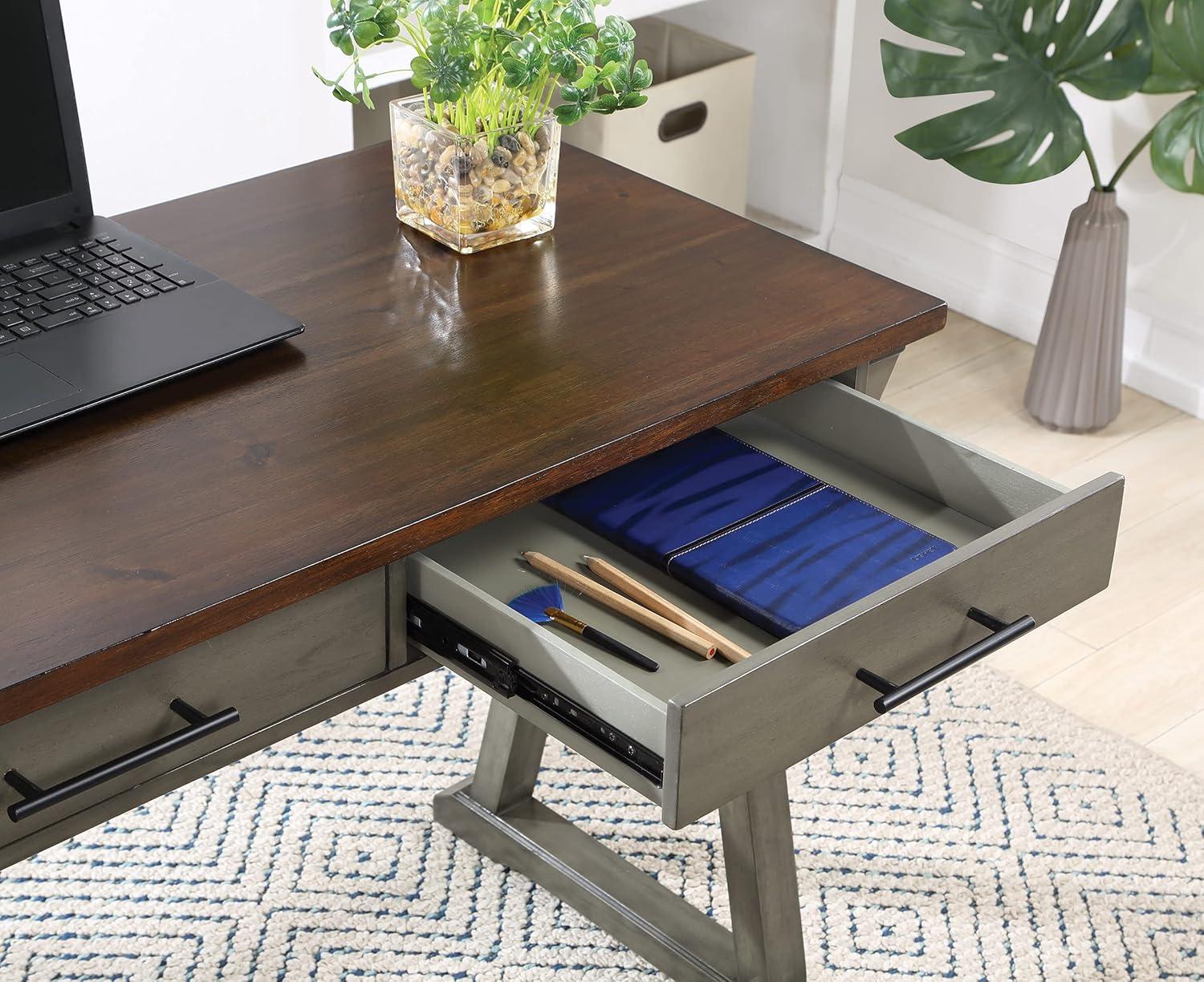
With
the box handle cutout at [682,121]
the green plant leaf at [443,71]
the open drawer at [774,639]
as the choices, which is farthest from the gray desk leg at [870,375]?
the box handle cutout at [682,121]

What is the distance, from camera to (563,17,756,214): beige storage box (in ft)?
8.08

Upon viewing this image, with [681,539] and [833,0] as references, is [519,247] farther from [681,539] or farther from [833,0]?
[833,0]

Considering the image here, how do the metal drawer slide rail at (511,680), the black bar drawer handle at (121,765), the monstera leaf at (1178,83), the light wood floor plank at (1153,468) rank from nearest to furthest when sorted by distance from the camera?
1. the black bar drawer handle at (121,765)
2. the metal drawer slide rail at (511,680)
3. the monstera leaf at (1178,83)
4. the light wood floor plank at (1153,468)

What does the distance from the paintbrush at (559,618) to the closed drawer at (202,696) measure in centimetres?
10

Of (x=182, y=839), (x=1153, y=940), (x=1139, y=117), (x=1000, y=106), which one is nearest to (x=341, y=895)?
(x=182, y=839)

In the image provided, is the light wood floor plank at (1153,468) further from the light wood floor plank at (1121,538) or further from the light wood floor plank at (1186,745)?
the light wood floor plank at (1186,745)

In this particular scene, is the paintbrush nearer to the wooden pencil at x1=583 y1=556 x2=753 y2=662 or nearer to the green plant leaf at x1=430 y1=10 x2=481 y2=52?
the wooden pencil at x1=583 y1=556 x2=753 y2=662

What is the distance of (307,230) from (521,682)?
0.47 meters

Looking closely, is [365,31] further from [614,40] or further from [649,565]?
[649,565]

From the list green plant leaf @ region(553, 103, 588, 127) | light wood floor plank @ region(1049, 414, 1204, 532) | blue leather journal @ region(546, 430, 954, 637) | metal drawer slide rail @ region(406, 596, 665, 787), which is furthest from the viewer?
light wood floor plank @ region(1049, 414, 1204, 532)

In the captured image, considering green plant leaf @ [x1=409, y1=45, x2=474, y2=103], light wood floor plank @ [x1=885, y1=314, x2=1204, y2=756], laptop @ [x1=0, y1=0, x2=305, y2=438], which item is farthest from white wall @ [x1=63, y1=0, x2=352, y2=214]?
light wood floor plank @ [x1=885, y1=314, x2=1204, y2=756]

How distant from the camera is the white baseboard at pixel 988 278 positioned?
252 cm

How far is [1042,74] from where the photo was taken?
2.24 meters

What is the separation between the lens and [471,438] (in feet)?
3.30
